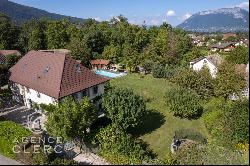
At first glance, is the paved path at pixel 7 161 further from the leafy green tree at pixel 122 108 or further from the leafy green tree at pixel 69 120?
the leafy green tree at pixel 122 108

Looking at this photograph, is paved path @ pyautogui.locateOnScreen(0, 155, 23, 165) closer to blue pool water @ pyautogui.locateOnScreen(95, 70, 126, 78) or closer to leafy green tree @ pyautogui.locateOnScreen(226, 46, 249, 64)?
blue pool water @ pyautogui.locateOnScreen(95, 70, 126, 78)

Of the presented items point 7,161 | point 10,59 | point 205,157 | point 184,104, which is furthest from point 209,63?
point 7,161

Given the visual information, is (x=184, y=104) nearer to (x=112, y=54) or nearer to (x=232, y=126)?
(x=232, y=126)

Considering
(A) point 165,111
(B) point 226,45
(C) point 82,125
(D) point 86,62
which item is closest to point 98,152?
(C) point 82,125

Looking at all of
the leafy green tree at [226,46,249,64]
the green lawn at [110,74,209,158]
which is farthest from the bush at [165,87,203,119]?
the leafy green tree at [226,46,249,64]

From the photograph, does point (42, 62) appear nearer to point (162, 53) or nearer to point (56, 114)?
point (56, 114)
